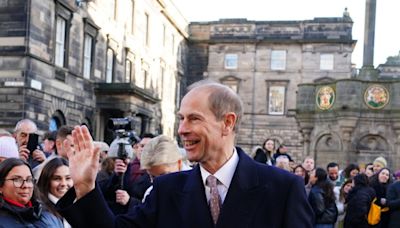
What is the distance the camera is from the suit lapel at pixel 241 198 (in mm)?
2449

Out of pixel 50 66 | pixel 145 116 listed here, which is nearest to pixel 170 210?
pixel 50 66

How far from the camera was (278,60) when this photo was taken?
45.9m

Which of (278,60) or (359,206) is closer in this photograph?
(359,206)

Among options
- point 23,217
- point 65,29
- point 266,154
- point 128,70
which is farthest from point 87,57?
point 23,217

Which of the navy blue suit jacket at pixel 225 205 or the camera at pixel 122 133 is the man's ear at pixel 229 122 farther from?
the camera at pixel 122 133

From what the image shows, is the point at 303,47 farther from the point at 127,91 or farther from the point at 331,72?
the point at 127,91

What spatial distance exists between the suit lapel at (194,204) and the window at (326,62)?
43.7 metres

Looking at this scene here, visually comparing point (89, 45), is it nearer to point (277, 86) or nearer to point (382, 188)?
point (382, 188)

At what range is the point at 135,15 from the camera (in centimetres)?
3312

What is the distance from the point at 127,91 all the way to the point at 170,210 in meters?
23.8

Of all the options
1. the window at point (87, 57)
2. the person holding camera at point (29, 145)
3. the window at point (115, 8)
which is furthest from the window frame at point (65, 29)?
the person holding camera at point (29, 145)

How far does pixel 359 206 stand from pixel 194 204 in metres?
6.56

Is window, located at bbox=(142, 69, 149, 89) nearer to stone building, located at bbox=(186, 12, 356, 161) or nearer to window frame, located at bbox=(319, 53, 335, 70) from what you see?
stone building, located at bbox=(186, 12, 356, 161)

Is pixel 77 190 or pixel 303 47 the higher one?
pixel 303 47
